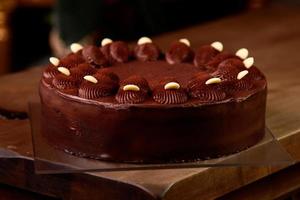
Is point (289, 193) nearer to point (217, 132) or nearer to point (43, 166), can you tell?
point (217, 132)

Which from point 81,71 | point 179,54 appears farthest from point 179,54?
point 81,71

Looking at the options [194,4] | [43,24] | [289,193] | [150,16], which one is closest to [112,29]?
[150,16]

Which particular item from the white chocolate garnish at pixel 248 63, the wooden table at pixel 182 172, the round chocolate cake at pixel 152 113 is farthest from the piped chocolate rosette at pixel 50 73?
the white chocolate garnish at pixel 248 63

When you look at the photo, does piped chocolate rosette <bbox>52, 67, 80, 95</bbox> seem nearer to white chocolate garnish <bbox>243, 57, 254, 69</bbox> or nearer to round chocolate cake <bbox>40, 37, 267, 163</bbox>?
round chocolate cake <bbox>40, 37, 267, 163</bbox>

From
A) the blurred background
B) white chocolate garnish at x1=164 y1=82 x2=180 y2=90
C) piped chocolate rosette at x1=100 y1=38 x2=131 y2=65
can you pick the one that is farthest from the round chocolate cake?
the blurred background

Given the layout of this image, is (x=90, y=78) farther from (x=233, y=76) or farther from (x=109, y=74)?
(x=233, y=76)
